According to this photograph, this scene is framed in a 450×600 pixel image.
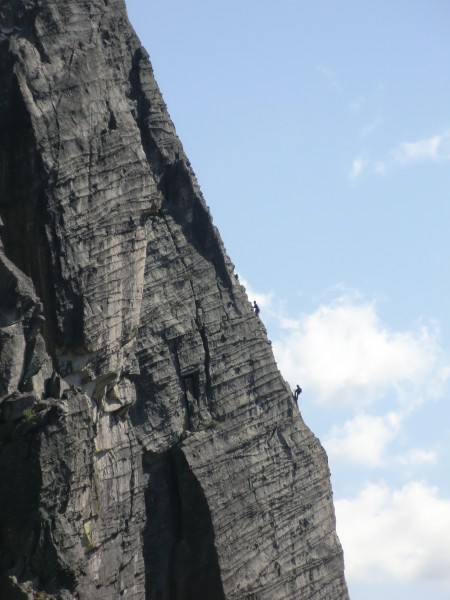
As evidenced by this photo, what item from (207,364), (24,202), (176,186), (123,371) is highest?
(176,186)

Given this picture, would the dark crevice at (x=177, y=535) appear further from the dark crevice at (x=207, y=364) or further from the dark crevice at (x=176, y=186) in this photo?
the dark crevice at (x=176, y=186)

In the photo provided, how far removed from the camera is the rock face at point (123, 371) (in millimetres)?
43656

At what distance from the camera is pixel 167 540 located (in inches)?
1954

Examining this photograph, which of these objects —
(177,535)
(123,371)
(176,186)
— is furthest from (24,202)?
(177,535)

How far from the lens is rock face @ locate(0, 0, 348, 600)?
143 ft

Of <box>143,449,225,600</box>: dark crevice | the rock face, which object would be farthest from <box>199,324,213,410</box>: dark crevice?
<box>143,449,225,600</box>: dark crevice

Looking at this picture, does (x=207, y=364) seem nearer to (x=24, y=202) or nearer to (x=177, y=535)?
(x=177, y=535)

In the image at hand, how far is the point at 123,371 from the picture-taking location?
48.5 m

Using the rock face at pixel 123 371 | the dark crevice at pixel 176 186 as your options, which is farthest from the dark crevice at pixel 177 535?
the dark crevice at pixel 176 186

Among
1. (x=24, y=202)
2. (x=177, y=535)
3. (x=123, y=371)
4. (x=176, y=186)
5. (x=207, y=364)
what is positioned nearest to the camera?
(x=24, y=202)

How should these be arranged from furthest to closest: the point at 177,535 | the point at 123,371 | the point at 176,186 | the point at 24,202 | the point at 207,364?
the point at 176,186, the point at 207,364, the point at 177,535, the point at 123,371, the point at 24,202

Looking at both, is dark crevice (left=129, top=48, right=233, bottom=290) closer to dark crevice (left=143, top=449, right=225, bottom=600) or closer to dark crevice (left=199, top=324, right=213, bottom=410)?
dark crevice (left=199, top=324, right=213, bottom=410)

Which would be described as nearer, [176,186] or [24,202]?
[24,202]

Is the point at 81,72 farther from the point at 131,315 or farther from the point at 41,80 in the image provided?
the point at 131,315
